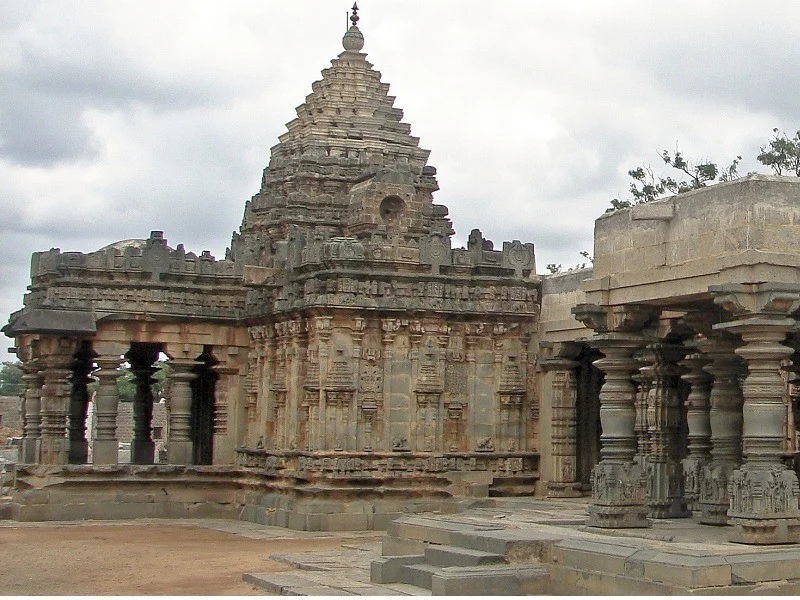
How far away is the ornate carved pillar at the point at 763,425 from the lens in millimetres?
13352

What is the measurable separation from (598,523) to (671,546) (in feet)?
6.45

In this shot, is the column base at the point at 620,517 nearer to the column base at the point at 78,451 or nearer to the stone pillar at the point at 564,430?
the stone pillar at the point at 564,430

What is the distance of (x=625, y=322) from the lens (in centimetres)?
1549

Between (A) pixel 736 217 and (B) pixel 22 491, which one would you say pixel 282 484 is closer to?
(B) pixel 22 491

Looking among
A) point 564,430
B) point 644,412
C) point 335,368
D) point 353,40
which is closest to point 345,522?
point 335,368

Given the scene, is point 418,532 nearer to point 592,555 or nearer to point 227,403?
point 592,555

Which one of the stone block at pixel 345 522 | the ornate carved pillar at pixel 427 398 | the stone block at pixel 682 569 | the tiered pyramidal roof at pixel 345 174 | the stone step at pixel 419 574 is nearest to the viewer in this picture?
the stone block at pixel 682 569

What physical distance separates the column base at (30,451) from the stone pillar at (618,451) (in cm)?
1269

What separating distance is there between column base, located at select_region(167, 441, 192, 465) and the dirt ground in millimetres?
1918

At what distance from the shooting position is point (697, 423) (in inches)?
665

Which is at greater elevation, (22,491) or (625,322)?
(625,322)

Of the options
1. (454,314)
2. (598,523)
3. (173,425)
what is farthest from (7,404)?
(598,523)

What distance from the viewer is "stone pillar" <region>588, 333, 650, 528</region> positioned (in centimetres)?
1527

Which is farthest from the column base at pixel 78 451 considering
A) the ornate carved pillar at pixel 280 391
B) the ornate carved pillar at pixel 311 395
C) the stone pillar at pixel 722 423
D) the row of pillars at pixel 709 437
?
the stone pillar at pixel 722 423
